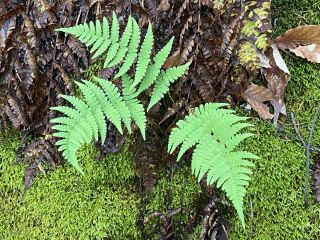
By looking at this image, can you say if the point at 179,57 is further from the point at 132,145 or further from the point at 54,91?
the point at 54,91

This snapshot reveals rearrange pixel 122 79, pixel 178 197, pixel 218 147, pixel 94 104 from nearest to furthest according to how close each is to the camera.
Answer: pixel 218 147 → pixel 94 104 → pixel 122 79 → pixel 178 197

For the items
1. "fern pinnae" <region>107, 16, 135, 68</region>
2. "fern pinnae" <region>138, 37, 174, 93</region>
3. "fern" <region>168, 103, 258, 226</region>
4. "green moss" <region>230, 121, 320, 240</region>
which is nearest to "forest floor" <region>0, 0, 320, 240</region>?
"green moss" <region>230, 121, 320, 240</region>

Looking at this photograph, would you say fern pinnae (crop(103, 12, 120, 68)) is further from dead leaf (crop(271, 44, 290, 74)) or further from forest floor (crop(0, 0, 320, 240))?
dead leaf (crop(271, 44, 290, 74))

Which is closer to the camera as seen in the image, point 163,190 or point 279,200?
point 279,200

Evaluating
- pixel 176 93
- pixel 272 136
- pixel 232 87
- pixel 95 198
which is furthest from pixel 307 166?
pixel 95 198

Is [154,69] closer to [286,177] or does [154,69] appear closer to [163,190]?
[163,190]

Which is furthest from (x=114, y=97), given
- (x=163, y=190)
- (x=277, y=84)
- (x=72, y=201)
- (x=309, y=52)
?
(x=309, y=52)
